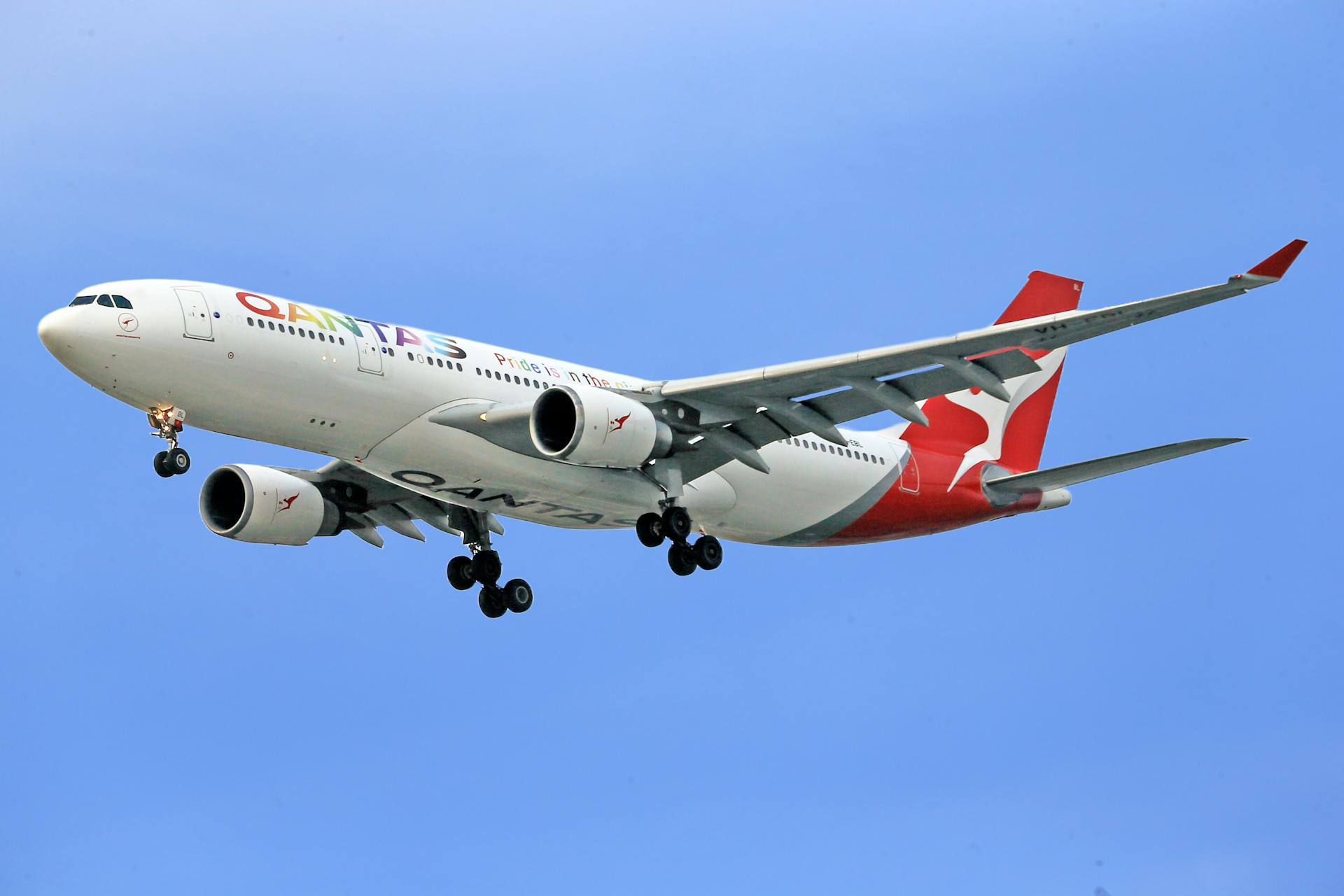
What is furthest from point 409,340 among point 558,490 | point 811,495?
point 811,495

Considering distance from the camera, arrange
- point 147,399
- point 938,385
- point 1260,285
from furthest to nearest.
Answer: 1. point 938,385
2. point 147,399
3. point 1260,285

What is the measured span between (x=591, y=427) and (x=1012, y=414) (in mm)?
14418

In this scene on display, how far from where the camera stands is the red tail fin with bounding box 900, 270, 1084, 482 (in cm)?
4047

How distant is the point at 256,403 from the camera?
1187 inches

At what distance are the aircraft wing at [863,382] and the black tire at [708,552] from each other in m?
1.33

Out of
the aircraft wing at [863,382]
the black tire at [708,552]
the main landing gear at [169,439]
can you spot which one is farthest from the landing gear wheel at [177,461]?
the black tire at [708,552]

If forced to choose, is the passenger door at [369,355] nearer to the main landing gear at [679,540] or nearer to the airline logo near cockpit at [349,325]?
the airline logo near cockpit at [349,325]

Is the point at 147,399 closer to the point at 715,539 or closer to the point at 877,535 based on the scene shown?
Answer: the point at 715,539

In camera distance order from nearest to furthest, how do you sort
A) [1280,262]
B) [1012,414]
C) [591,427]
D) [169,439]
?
[1280,262]
[169,439]
[591,427]
[1012,414]

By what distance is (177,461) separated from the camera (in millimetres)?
29688

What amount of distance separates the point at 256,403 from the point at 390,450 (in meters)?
2.84

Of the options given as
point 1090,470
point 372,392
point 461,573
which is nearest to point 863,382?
point 1090,470

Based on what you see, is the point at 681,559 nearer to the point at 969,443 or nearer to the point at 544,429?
the point at 544,429

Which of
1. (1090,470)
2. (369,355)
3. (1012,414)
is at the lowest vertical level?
(369,355)
